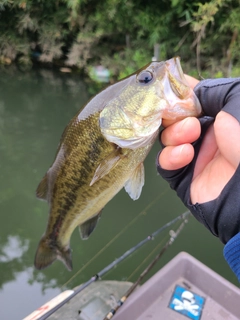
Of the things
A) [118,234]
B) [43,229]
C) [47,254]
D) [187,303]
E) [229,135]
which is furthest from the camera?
[43,229]

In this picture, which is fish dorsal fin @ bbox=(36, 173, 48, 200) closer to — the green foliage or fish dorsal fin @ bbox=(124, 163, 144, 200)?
fish dorsal fin @ bbox=(124, 163, 144, 200)

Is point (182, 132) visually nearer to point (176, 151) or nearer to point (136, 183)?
point (176, 151)

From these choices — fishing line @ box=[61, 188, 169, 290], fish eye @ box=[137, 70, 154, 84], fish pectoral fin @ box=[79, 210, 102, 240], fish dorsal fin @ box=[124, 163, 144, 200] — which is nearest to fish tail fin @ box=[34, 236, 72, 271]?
fish pectoral fin @ box=[79, 210, 102, 240]

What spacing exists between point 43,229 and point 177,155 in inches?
107

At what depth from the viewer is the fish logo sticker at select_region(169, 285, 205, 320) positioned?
217 cm

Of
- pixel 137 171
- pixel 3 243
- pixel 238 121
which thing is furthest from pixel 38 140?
pixel 238 121

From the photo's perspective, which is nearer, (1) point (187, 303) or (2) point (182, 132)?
(2) point (182, 132)

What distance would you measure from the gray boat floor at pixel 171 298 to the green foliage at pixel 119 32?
5022 millimetres

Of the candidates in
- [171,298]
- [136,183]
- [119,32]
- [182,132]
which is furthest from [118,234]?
[119,32]

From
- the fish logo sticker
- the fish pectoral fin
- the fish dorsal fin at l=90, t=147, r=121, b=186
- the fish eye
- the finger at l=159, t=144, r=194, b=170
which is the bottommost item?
the fish logo sticker

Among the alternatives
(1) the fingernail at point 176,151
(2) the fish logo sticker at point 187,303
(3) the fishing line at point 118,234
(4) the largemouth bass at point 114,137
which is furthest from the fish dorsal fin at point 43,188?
(3) the fishing line at point 118,234

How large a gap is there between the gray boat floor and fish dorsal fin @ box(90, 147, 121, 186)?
3.79ft

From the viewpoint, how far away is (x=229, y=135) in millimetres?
1107

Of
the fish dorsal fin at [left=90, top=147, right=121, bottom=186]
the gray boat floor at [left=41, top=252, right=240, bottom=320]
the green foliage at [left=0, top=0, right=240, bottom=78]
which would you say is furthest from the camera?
the green foliage at [left=0, top=0, right=240, bottom=78]
